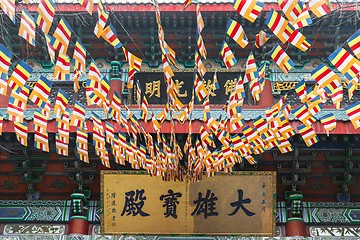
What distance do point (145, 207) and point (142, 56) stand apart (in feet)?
12.3

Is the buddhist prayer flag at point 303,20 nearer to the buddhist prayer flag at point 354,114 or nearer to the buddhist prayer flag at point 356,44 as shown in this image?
the buddhist prayer flag at point 356,44

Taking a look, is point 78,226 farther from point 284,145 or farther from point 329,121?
point 329,121

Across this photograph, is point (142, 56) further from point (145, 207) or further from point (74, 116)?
point (74, 116)

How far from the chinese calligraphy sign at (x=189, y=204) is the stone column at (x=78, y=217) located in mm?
372

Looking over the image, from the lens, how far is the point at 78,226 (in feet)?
36.0

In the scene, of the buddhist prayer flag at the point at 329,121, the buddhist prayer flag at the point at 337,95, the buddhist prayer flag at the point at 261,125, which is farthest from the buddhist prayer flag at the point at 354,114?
the buddhist prayer flag at the point at 261,125

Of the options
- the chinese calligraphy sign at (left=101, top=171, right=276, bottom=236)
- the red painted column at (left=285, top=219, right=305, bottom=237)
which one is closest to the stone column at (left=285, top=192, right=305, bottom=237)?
the red painted column at (left=285, top=219, right=305, bottom=237)

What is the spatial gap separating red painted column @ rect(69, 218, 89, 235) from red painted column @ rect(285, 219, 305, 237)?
3933 mm

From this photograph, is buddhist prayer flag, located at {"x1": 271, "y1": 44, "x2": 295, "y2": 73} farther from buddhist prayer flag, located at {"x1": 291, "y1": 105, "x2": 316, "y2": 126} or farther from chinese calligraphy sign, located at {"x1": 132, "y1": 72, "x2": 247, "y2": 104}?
chinese calligraphy sign, located at {"x1": 132, "y1": 72, "x2": 247, "y2": 104}

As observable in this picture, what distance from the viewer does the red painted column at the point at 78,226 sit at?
10.9 meters

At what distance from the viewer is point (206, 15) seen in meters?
12.4

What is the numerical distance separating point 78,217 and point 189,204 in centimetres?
219

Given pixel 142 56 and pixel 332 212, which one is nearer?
pixel 332 212

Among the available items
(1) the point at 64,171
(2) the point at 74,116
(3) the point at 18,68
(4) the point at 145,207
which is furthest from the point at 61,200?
(3) the point at 18,68
